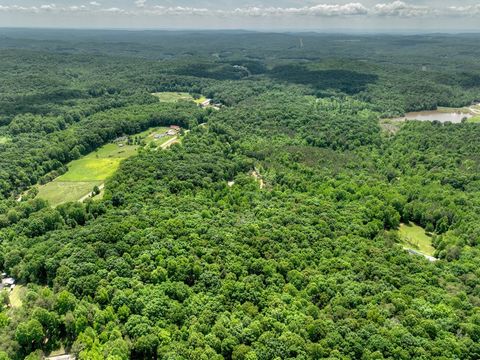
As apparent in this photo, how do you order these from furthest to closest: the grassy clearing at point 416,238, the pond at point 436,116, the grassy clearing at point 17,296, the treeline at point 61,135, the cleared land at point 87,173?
the pond at point 436,116, the treeline at point 61,135, the cleared land at point 87,173, the grassy clearing at point 416,238, the grassy clearing at point 17,296

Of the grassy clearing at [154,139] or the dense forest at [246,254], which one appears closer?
the dense forest at [246,254]

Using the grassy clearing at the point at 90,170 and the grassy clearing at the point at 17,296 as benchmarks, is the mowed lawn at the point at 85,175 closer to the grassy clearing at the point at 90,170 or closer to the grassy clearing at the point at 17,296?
the grassy clearing at the point at 90,170

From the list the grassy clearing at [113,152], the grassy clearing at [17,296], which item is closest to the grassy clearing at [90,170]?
the grassy clearing at [113,152]

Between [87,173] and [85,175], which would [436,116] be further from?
[85,175]

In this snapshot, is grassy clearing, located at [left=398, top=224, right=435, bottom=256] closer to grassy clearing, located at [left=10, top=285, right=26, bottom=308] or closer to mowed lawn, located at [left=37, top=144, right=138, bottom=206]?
grassy clearing, located at [left=10, top=285, right=26, bottom=308]

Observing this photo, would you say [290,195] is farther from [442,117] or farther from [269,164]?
[442,117]

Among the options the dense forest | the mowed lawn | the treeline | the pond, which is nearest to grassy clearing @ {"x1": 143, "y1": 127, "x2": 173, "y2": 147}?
the treeline

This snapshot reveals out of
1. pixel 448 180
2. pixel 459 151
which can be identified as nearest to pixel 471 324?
pixel 448 180
